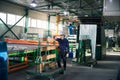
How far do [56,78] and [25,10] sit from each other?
1451cm

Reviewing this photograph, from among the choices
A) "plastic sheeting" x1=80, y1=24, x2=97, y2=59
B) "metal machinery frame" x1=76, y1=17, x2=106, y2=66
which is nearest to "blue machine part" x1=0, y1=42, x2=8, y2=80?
"plastic sheeting" x1=80, y1=24, x2=97, y2=59

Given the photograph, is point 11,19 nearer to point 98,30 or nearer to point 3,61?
point 98,30

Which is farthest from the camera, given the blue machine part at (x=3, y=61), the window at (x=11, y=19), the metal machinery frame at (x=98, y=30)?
the window at (x=11, y=19)

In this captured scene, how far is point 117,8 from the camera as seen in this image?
8.17 metres

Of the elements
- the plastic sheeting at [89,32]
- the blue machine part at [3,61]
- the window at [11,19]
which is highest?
the window at [11,19]

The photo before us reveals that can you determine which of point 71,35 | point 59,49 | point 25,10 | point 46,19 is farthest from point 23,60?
point 46,19

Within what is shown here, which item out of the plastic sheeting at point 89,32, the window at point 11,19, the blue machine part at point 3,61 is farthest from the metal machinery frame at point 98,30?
the blue machine part at point 3,61

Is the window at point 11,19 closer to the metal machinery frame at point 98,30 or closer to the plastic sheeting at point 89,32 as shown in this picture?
the metal machinery frame at point 98,30

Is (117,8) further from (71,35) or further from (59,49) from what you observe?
(71,35)

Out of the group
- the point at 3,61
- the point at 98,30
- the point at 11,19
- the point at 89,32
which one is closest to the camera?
the point at 3,61

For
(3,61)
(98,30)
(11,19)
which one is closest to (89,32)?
(98,30)

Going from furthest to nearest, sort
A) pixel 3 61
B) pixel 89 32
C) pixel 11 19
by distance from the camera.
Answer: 1. pixel 11 19
2. pixel 89 32
3. pixel 3 61

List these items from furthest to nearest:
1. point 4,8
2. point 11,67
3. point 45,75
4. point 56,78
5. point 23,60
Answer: point 4,8
point 23,60
point 11,67
point 56,78
point 45,75

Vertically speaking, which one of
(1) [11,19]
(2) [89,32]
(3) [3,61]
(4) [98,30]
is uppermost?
(1) [11,19]
